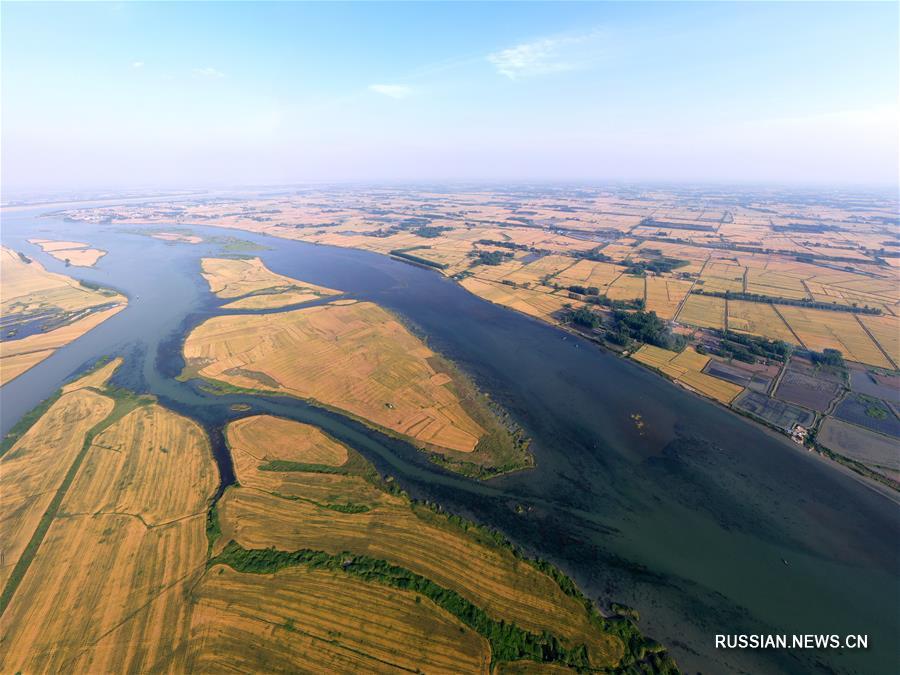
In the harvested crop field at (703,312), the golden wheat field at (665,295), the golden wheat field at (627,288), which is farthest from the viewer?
the golden wheat field at (627,288)

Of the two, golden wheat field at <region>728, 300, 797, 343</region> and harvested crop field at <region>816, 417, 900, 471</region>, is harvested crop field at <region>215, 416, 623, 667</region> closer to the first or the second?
harvested crop field at <region>816, 417, 900, 471</region>

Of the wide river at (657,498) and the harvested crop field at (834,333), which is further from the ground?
the harvested crop field at (834,333)

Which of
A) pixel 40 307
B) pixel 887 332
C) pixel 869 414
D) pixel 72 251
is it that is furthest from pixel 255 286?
pixel 887 332

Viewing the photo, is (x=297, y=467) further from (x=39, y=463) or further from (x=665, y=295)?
(x=665, y=295)

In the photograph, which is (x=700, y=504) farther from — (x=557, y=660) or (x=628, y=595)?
(x=557, y=660)

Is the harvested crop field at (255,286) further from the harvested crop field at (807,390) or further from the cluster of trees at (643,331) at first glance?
the harvested crop field at (807,390)

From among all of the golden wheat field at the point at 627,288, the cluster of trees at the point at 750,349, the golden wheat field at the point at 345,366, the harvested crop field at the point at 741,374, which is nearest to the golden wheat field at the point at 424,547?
the golden wheat field at the point at 345,366

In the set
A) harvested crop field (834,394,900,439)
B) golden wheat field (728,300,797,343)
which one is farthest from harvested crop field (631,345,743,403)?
golden wheat field (728,300,797,343)
